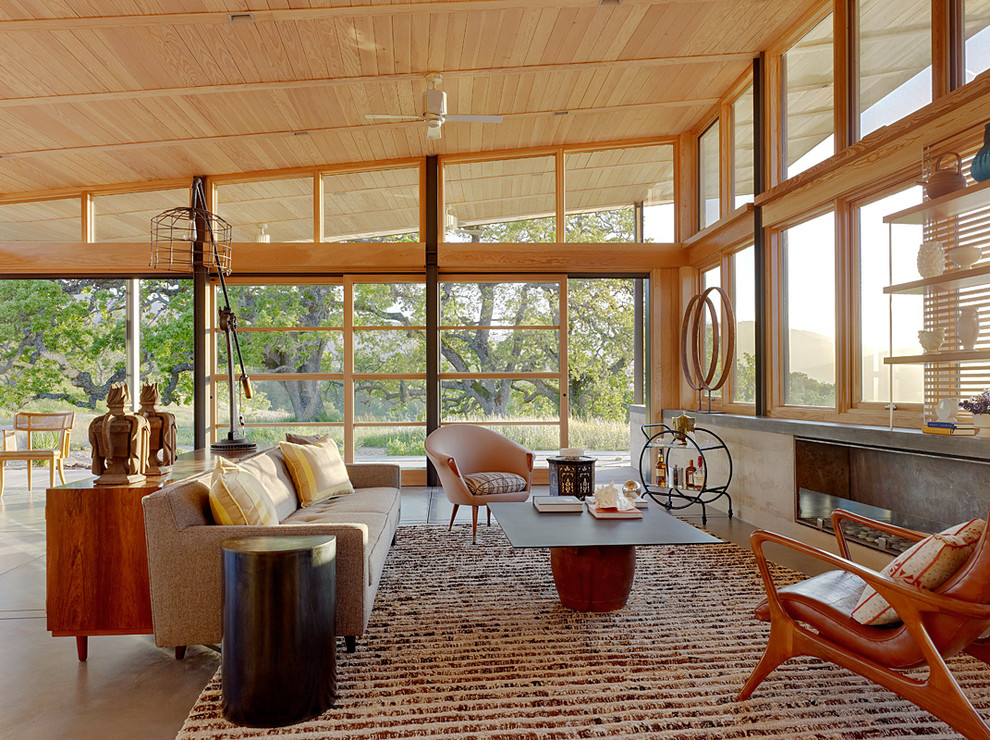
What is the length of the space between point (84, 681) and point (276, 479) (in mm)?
1322

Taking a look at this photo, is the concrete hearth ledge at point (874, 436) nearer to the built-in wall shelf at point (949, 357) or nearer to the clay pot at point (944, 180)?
the built-in wall shelf at point (949, 357)

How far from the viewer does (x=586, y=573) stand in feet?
10.5

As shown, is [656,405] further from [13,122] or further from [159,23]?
[13,122]

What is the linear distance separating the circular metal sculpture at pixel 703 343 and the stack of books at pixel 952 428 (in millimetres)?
2292

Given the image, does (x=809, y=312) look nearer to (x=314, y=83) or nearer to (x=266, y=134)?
(x=314, y=83)

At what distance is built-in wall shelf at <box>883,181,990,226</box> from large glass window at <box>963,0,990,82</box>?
2.34 feet

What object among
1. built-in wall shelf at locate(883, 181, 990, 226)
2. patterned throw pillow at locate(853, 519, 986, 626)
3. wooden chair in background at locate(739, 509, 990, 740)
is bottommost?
wooden chair in background at locate(739, 509, 990, 740)

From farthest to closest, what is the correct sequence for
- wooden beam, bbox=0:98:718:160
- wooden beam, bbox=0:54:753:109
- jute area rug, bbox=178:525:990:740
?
wooden beam, bbox=0:98:718:160, wooden beam, bbox=0:54:753:109, jute area rug, bbox=178:525:990:740

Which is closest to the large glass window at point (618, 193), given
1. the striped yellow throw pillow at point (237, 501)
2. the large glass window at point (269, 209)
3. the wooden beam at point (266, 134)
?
the wooden beam at point (266, 134)

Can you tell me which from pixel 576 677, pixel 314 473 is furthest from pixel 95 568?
pixel 576 677

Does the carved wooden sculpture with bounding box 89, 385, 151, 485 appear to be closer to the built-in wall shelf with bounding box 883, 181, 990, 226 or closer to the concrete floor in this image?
the concrete floor

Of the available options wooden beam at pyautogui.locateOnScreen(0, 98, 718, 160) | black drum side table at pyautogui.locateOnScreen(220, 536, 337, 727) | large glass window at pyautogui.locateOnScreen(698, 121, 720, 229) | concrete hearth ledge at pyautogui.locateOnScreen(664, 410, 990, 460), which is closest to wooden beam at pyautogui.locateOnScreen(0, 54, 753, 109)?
wooden beam at pyautogui.locateOnScreen(0, 98, 718, 160)

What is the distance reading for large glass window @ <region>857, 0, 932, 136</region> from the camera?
3.78m

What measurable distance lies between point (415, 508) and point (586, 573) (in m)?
2.87
